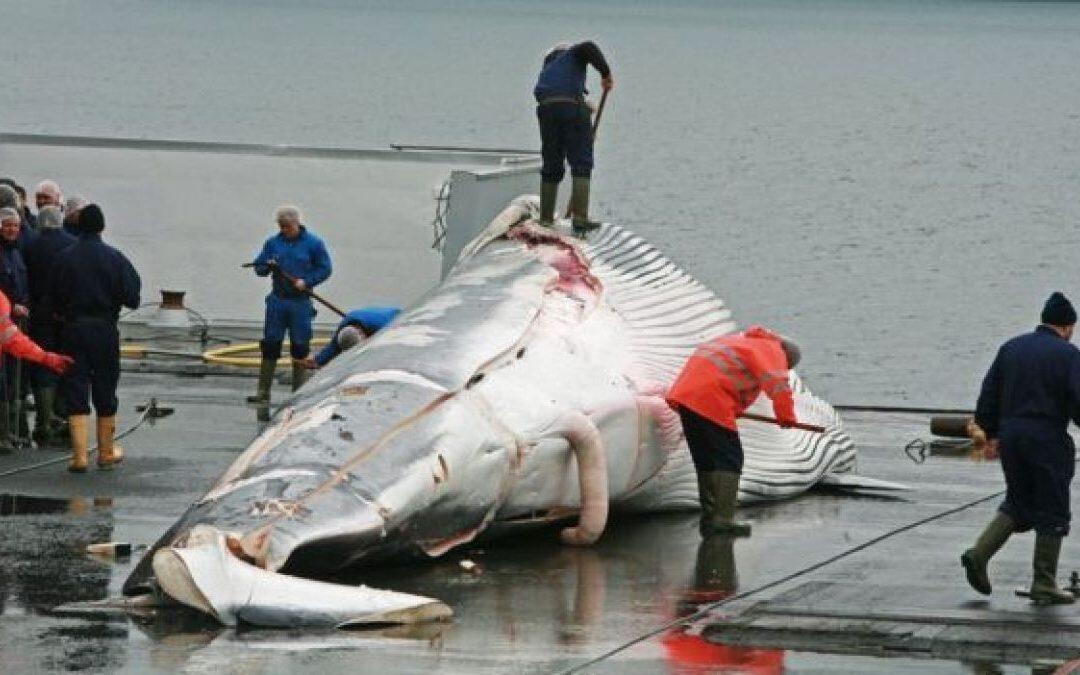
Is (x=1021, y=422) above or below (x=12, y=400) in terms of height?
above

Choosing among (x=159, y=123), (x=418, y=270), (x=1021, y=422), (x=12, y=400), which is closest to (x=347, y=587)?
(x=1021, y=422)

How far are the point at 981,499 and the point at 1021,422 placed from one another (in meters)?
4.64

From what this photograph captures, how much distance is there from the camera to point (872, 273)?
67.8 meters

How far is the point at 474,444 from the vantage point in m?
15.9

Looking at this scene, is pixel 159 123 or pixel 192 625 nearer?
pixel 192 625

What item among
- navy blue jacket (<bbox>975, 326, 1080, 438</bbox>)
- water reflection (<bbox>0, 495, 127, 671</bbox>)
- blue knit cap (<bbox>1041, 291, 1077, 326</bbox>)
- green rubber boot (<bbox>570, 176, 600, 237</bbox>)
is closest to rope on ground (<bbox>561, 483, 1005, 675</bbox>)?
navy blue jacket (<bbox>975, 326, 1080, 438</bbox>)

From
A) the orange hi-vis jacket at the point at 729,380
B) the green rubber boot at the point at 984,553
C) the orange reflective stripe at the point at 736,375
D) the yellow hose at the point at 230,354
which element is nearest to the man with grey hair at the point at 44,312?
the yellow hose at the point at 230,354

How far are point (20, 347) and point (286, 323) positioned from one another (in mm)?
4929

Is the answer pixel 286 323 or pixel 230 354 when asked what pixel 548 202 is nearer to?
pixel 286 323

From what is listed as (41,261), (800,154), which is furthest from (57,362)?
(800,154)

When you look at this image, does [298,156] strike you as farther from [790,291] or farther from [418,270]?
[790,291]

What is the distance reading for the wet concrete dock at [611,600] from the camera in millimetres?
13422

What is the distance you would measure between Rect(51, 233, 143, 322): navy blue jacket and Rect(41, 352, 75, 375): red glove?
325mm

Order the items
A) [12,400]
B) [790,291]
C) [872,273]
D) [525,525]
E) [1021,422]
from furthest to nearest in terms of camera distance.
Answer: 1. [872,273]
2. [790,291]
3. [12,400]
4. [525,525]
5. [1021,422]
